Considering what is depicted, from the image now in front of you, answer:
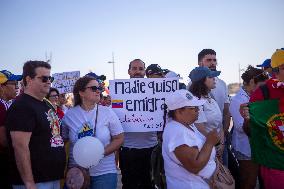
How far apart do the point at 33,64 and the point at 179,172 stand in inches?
77.9

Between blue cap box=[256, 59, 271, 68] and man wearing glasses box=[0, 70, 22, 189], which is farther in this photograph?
blue cap box=[256, 59, 271, 68]

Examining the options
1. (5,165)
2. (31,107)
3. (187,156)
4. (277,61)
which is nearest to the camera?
(187,156)

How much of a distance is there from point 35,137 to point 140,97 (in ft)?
6.80

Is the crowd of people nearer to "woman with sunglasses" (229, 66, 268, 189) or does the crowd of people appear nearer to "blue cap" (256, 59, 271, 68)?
"woman with sunglasses" (229, 66, 268, 189)

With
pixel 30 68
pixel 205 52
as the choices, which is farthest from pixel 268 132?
pixel 205 52

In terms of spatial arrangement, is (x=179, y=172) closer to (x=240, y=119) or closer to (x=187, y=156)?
(x=187, y=156)

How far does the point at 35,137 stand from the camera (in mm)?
3492

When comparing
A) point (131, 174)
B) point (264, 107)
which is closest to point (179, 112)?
point (264, 107)

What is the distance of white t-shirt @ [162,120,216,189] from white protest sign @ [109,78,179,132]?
1.71 meters

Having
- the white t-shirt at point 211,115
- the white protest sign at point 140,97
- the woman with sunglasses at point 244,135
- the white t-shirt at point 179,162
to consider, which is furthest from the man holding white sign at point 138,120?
the white t-shirt at point 179,162

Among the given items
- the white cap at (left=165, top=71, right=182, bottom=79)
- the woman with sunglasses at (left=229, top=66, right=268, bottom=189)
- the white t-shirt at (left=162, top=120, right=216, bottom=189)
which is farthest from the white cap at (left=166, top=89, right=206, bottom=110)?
the white cap at (left=165, top=71, right=182, bottom=79)

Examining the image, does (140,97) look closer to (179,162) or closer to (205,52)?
(205,52)

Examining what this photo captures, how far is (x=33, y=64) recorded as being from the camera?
3.75 metres

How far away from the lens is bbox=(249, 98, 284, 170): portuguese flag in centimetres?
362
